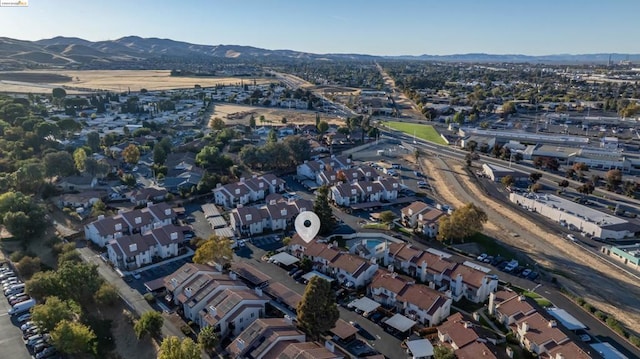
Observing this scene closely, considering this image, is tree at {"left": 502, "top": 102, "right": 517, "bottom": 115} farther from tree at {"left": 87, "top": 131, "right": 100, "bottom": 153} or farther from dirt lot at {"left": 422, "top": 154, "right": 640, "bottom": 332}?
tree at {"left": 87, "top": 131, "right": 100, "bottom": 153}

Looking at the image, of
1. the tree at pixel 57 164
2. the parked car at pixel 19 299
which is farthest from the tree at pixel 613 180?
the tree at pixel 57 164

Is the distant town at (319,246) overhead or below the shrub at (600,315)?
overhead

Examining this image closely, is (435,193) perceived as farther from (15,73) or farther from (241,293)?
(15,73)

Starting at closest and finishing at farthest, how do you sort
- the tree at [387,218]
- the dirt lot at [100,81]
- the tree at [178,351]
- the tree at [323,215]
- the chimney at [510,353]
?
the tree at [178,351] → the chimney at [510,353] → the tree at [323,215] → the tree at [387,218] → the dirt lot at [100,81]

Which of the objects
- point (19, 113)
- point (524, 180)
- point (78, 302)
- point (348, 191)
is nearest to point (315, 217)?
point (348, 191)

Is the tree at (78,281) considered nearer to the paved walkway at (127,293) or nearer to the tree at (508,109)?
the paved walkway at (127,293)

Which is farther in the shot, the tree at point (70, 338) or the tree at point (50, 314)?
the tree at point (50, 314)

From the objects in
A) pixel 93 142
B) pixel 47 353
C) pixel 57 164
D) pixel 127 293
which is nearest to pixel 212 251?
pixel 127 293
